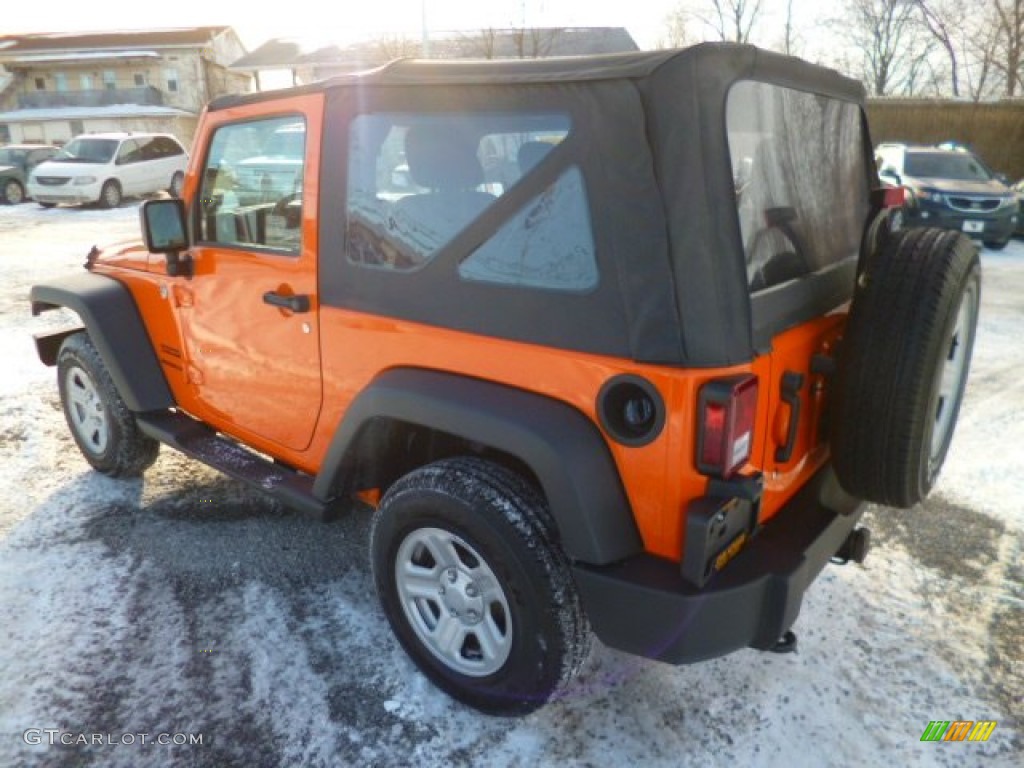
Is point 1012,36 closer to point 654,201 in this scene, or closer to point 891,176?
point 891,176

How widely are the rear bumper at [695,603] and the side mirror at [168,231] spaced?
88.5 inches

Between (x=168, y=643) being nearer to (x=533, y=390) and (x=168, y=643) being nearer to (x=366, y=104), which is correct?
(x=533, y=390)

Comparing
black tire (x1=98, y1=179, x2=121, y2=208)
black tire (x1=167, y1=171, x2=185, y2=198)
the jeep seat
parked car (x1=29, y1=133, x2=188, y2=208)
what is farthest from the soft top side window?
black tire (x1=98, y1=179, x2=121, y2=208)

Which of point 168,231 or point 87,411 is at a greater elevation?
point 168,231

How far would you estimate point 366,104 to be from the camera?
94.3 inches

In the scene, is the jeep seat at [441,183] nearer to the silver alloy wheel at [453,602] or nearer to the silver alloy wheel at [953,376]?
the silver alloy wheel at [453,602]

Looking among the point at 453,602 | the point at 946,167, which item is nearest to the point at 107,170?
the point at 946,167

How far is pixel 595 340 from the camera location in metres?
1.94

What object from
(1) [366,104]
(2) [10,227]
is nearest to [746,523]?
(1) [366,104]

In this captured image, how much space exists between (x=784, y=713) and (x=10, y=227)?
54.2 feet

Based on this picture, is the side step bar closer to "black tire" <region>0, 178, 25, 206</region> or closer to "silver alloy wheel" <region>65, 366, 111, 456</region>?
"silver alloy wheel" <region>65, 366, 111, 456</region>

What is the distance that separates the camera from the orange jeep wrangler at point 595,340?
1.84 meters

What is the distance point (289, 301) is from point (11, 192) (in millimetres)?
20236

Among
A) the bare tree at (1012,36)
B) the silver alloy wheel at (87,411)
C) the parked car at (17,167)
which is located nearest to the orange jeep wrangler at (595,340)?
the silver alloy wheel at (87,411)
